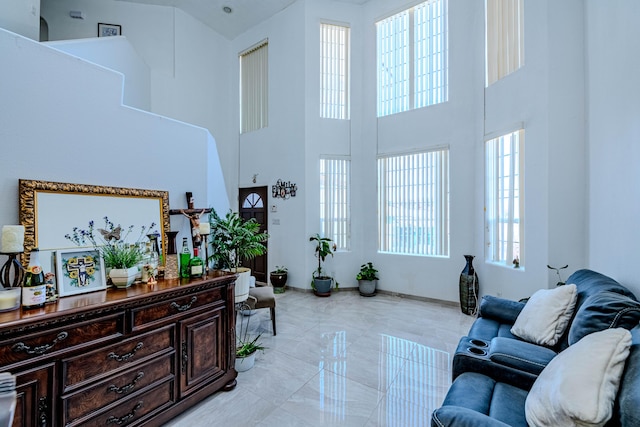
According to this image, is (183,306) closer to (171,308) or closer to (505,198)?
(171,308)

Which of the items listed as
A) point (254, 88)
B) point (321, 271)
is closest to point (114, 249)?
point (321, 271)

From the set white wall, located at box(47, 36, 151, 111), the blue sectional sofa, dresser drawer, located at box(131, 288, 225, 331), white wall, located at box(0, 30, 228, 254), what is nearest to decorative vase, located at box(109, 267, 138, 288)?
dresser drawer, located at box(131, 288, 225, 331)

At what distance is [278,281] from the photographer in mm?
5480

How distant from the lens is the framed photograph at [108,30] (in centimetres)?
531

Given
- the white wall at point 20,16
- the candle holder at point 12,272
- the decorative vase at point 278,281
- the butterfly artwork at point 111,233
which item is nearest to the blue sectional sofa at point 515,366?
the candle holder at point 12,272

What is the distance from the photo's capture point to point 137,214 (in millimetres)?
2252

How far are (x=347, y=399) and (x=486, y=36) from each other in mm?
5109

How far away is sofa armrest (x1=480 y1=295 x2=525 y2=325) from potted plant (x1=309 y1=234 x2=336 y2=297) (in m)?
2.85

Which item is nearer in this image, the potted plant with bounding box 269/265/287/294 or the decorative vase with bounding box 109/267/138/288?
the decorative vase with bounding box 109/267/138/288

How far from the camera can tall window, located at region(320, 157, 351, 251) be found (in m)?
5.57

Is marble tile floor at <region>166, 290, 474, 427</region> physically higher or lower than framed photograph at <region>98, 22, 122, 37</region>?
lower

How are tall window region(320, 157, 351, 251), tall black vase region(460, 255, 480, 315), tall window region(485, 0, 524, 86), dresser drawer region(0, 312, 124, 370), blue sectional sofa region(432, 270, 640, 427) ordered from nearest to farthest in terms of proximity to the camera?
1. blue sectional sofa region(432, 270, 640, 427)
2. dresser drawer region(0, 312, 124, 370)
3. tall window region(485, 0, 524, 86)
4. tall black vase region(460, 255, 480, 315)
5. tall window region(320, 157, 351, 251)

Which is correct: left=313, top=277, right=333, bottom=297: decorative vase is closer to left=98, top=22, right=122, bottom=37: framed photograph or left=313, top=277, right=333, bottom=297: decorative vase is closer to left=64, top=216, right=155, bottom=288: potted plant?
left=64, top=216, right=155, bottom=288: potted plant

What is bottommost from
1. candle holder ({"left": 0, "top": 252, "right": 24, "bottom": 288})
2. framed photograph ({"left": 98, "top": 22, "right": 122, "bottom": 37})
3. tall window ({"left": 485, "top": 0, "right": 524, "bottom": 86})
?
candle holder ({"left": 0, "top": 252, "right": 24, "bottom": 288})
